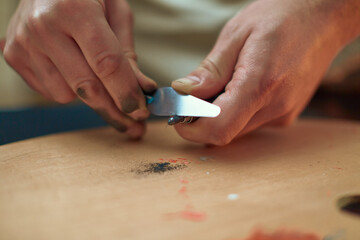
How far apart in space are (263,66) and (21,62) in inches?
27.6

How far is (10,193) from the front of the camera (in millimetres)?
567

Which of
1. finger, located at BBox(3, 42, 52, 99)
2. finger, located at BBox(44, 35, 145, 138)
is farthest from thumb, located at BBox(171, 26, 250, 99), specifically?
finger, located at BBox(3, 42, 52, 99)

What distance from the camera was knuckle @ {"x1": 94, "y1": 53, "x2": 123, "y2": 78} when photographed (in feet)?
2.60

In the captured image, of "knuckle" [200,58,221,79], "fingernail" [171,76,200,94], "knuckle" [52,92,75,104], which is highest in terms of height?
"knuckle" [200,58,221,79]

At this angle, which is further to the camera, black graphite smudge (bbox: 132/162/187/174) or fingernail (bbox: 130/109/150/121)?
fingernail (bbox: 130/109/150/121)

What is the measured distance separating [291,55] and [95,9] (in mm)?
510

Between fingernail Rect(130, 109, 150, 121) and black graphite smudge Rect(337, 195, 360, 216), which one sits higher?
black graphite smudge Rect(337, 195, 360, 216)

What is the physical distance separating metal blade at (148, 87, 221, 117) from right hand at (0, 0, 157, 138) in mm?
38

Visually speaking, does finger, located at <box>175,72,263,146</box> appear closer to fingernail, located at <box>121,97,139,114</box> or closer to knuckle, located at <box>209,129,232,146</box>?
knuckle, located at <box>209,129,232,146</box>

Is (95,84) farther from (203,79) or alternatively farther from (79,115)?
(79,115)

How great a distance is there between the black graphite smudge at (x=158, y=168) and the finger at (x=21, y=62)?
49 cm

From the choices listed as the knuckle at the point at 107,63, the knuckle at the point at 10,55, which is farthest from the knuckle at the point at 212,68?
the knuckle at the point at 10,55

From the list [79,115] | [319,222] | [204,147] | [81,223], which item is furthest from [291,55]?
[79,115]

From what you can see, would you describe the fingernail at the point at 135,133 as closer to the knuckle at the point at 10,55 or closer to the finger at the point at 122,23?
the finger at the point at 122,23
